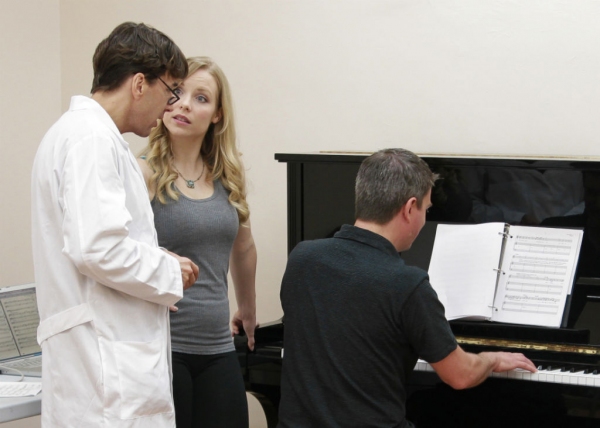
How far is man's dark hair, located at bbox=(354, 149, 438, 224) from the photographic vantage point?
6.33ft

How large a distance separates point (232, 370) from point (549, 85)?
168cm

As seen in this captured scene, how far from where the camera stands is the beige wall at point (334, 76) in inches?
122

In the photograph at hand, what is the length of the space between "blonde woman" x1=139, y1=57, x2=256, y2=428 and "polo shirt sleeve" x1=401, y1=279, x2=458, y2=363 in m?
0.69

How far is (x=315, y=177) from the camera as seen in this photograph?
277 centimetres

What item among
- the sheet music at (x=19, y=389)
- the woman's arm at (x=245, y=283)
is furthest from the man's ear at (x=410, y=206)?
the sheet music at (x=19, y=389)

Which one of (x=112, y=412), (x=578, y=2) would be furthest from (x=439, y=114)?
(x=112, y=412)

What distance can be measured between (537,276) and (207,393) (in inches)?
41.3

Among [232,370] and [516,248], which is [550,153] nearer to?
[516,248]

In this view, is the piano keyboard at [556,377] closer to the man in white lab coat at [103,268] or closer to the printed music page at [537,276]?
the printed music page at [537,276]

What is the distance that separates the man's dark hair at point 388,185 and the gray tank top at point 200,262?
0.54m

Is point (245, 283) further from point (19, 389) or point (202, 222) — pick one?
point (19, 389)

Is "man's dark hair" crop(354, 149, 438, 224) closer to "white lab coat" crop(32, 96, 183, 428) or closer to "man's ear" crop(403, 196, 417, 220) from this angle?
"man's ear" crop(403, 196, 417, 220)

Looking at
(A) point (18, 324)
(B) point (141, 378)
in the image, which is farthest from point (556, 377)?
(A) point (18, 324)

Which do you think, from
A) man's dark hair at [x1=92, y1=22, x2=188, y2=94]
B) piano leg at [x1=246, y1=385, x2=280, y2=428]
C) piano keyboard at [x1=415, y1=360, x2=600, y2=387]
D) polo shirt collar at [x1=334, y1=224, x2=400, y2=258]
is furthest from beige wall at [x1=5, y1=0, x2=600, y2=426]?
man's dark hair at [x1=92, y1=22, x2=188, y2=94]
